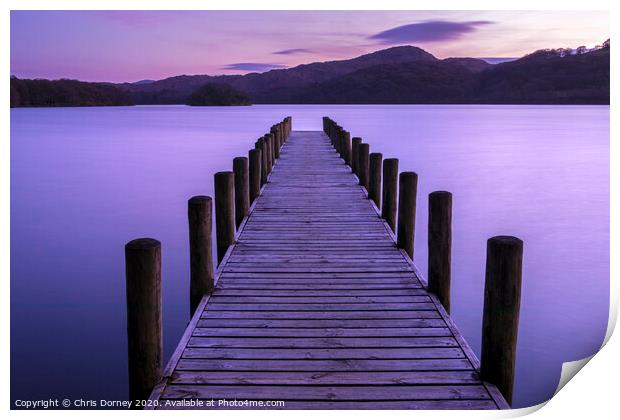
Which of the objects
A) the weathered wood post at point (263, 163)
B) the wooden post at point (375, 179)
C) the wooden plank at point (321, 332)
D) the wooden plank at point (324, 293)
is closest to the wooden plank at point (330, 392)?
the wooden plank at point (321, 332)

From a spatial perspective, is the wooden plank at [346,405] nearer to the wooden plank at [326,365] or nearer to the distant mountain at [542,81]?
the wooden plank at [326,365]

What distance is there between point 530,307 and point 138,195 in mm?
10771

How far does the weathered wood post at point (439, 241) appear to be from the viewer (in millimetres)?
4484

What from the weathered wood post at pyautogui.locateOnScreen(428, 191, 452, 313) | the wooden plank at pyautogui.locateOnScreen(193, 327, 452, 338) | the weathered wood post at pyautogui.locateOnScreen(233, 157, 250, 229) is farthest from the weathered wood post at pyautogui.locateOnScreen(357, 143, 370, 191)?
the wooden plank at pyautogui.locateOnScreen(193, 327, 452, 338)

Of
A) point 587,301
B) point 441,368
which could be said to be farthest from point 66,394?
point 587,301

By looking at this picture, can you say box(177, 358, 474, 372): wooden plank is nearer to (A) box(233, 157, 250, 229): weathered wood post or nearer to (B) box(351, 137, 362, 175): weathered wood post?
(A) box(233, 157, 250, 229): weathered wood post

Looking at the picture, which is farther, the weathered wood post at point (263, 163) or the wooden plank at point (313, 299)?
the weathered wood post at point (263, 163)

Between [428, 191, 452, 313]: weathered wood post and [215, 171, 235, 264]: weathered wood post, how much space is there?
7.30 feet

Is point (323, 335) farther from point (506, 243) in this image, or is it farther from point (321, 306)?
point (506, 243)

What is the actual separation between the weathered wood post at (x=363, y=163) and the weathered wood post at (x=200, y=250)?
4989 millimetres

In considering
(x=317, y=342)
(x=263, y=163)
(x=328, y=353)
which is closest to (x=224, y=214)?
(x=317, y=342)

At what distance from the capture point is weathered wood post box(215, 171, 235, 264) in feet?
19.5

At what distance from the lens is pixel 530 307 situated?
7.55 metres

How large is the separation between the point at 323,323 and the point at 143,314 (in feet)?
4.21
